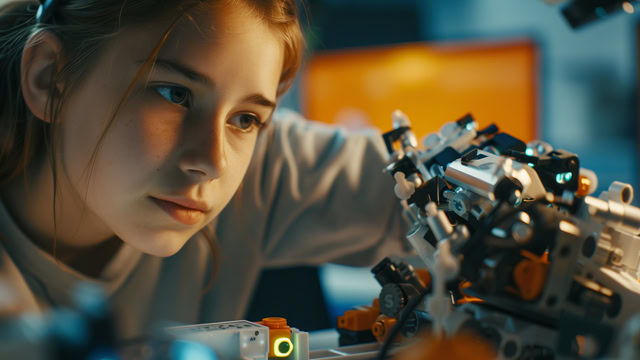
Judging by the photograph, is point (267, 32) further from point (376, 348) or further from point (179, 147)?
point (376, 348)

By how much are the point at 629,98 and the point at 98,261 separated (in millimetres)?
2805

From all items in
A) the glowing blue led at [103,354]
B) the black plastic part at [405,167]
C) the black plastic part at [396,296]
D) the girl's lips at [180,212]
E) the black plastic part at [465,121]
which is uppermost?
the black plastic part at [465,121]

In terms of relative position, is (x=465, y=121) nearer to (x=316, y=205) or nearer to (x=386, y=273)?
(x=386, y=273)

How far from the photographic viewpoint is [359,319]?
2.67ft

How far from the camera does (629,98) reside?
9.36ft

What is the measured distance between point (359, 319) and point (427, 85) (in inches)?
100

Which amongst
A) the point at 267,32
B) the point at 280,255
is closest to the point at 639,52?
the point at 280,255

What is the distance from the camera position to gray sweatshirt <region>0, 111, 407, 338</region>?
4.20ft

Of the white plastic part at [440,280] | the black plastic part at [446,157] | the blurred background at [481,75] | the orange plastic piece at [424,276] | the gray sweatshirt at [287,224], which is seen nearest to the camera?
the white plastic part at [440,280]

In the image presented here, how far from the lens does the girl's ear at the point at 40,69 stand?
2.69 ft

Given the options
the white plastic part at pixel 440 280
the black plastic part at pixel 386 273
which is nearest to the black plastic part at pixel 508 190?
the white plastic part at pixel 440 280

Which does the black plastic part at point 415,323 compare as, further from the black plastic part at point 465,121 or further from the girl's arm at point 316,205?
the girl's arm at point 316,205

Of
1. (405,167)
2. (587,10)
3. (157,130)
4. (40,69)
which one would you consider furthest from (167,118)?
(587,10)

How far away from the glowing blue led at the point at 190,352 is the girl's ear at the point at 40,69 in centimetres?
56
